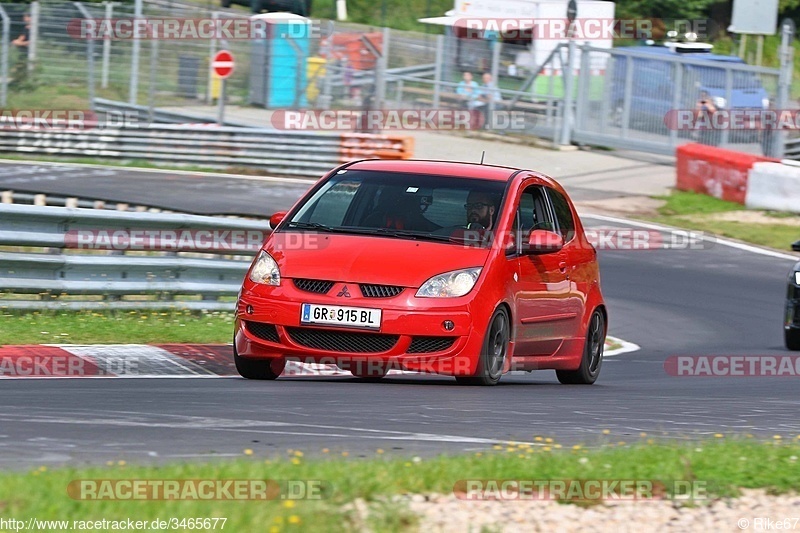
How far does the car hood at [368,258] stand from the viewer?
8.98 m

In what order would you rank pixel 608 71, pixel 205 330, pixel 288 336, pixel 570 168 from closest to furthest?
1. pixel 288 336
2. pixel 205 330
3. pixel 570 168
4. pixel 608 71

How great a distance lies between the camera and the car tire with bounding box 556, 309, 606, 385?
11.0m

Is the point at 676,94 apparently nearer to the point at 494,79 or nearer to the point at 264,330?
the point at 494,79

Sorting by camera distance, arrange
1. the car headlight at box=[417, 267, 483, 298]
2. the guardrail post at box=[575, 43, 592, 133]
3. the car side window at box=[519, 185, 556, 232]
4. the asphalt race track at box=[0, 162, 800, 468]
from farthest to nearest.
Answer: the guardrail post at box=[575, 43, 592, 133], the car side window at box=[519, 185, 556, 232], the car headlight at box=[417, 267, 483, 298], the asphalt race track at box=[0, 162, 800, 468]

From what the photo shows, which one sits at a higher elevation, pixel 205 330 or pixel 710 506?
pixel 710 506

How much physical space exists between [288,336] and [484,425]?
2071 mm

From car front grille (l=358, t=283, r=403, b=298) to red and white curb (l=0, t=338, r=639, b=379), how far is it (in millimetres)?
1555

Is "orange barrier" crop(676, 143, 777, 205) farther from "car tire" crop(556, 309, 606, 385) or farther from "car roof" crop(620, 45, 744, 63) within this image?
"car tire" crop(556, 309, 606, 385)

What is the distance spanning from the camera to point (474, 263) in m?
9.23

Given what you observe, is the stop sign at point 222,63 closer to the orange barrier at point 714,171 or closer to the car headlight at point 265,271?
the orange barrier at point 714,171

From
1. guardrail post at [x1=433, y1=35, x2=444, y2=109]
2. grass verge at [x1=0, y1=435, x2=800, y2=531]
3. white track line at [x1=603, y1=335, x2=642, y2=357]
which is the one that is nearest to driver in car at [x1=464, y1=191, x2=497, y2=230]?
grass verge at [x1=0, y1=435, x2=800, y2=531]

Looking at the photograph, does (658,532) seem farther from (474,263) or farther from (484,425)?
(474,263)

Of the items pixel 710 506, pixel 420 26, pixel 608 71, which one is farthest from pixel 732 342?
pixel 420 26

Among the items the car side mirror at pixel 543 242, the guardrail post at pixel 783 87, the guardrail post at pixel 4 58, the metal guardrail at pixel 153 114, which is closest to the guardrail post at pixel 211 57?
the metal guardrail at pixel 153 114
